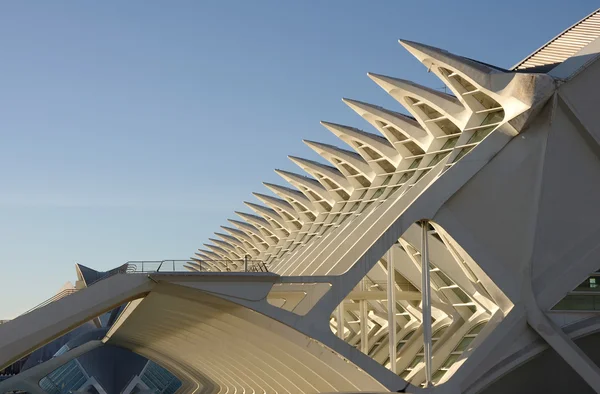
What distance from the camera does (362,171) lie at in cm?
4531

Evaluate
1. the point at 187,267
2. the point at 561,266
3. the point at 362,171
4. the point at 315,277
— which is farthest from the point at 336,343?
the point at 362,171

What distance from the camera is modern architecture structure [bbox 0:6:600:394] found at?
30.3 metres

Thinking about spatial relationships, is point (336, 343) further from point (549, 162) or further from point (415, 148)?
point (415, 148)

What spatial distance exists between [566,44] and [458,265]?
967 cm

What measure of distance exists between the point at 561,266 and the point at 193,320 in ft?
49.4

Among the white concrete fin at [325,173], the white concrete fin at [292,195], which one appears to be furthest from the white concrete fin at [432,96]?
the white concrete fin at [292,195]

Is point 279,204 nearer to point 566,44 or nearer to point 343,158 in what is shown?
point 343,158

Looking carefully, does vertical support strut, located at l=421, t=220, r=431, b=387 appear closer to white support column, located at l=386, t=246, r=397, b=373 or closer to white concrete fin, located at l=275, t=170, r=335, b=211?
white support column, located at l=386, t=246, r=397, b=373

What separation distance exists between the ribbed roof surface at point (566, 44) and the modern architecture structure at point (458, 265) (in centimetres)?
12

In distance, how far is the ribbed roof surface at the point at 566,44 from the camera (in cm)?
3708

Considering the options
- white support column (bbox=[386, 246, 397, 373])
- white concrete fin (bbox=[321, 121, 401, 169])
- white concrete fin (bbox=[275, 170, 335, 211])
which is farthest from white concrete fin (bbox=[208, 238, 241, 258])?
white support column (bbox=[386, 246, 397, 373])

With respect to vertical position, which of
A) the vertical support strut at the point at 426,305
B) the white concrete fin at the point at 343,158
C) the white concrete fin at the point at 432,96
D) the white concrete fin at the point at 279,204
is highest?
the white concrete fin at the point at 279,204

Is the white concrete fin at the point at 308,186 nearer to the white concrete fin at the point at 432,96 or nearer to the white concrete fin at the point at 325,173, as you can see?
the white concrete fin at the point at 325,173

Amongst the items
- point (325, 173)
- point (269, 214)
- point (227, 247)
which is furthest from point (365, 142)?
point (227, 247)
